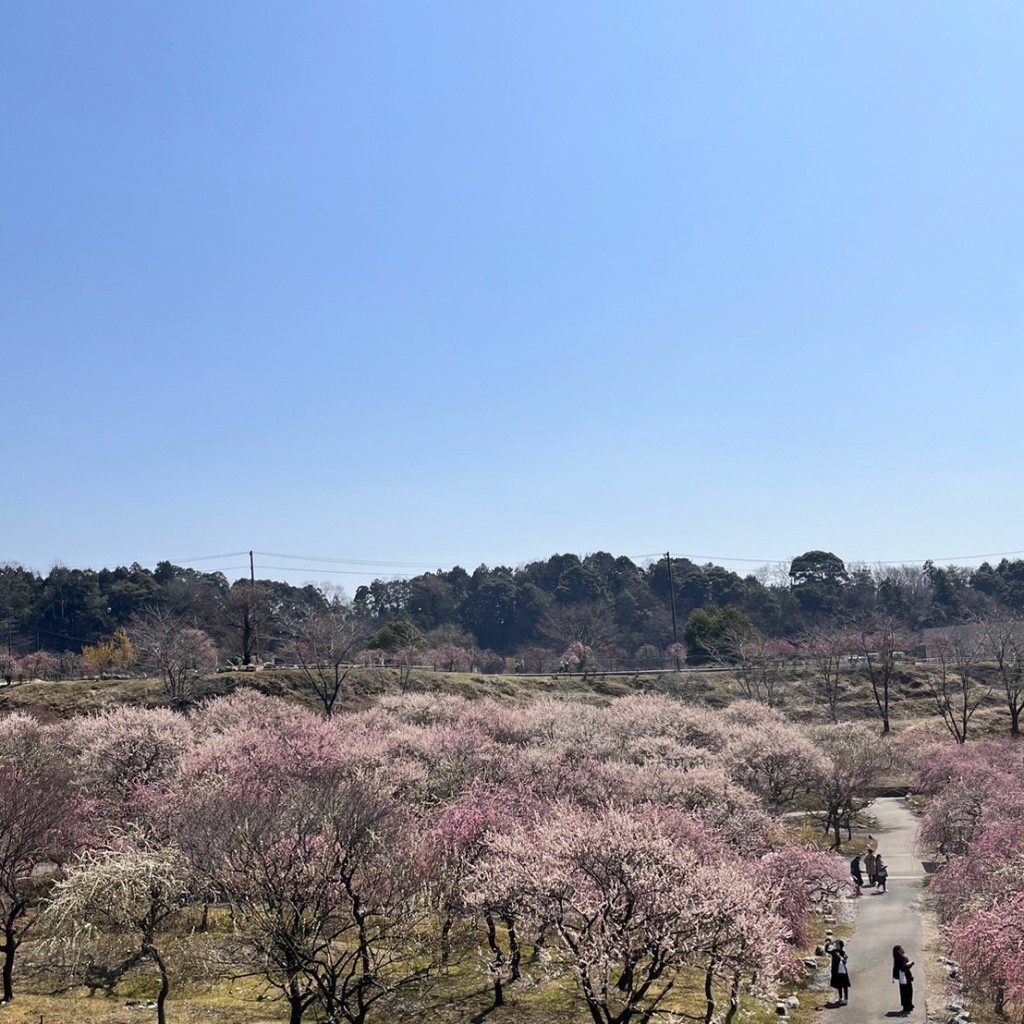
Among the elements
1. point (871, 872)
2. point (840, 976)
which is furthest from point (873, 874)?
point (840, 976)

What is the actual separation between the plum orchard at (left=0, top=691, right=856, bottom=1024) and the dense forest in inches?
2153

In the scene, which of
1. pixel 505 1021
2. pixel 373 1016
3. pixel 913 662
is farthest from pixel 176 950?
pixel 913 662

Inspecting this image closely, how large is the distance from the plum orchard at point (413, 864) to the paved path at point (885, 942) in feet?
5.23

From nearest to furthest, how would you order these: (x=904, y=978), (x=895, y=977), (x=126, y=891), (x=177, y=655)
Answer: (x=126, y=891)
(x=904, y=978)
(x=895, y=977)
(x=177, y=655)

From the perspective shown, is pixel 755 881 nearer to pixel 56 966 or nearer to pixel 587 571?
pixel 56 966

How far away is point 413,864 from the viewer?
19.0m

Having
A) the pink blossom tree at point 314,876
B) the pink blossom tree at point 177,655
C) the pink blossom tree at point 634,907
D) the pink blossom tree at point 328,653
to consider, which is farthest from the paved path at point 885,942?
the pink blossom tree at point 177,655

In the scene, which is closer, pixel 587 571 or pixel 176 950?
pixel 176 950

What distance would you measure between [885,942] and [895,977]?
5720 millimetres

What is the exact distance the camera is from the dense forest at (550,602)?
345ft

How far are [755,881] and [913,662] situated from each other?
237 ft

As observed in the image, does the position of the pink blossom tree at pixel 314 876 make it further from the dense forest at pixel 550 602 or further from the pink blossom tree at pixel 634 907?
the dense forest at pixel 550 602

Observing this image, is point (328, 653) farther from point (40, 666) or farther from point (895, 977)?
point (895, 977)

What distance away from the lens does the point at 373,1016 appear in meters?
19.9
